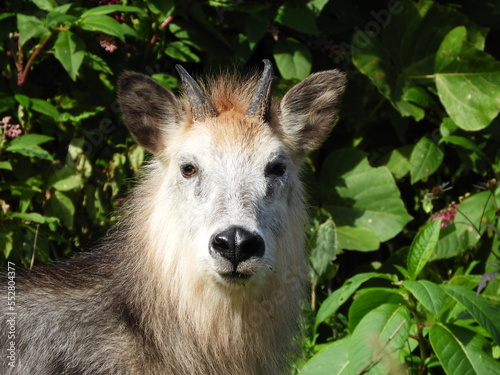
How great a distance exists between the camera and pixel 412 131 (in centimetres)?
723

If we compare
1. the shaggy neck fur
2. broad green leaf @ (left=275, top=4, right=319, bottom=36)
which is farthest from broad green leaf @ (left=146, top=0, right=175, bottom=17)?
the shaggy neck fur

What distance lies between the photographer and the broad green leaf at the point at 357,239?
20.6 ft

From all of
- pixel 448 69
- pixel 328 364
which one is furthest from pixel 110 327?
pixel 448 69

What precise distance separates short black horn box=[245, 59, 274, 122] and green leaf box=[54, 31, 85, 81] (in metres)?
1.46

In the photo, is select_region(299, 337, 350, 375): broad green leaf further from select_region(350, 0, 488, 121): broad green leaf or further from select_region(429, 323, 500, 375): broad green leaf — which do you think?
select_region(350, 0, 488, 121): broad green leaf

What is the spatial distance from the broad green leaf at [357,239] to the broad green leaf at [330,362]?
5.15 ft

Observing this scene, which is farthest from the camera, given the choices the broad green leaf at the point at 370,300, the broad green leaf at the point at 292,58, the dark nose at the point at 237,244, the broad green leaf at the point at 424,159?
the broad green leaf at the point at 424,159

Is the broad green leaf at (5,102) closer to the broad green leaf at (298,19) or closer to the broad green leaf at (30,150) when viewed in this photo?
the broad green leaf at (30,150)

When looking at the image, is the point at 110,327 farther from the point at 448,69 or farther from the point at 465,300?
the point at 448,69

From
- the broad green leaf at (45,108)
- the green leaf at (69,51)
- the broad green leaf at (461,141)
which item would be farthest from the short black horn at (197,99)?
the broad green leaf at (461,141)

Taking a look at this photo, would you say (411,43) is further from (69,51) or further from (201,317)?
(201,317)

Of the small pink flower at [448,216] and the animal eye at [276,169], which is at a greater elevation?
the animal eye at [276,169]

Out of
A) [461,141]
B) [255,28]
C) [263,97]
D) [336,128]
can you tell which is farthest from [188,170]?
[336,128]

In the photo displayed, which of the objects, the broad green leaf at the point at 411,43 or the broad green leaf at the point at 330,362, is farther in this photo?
the broad green leaf at the point at 411,43
